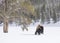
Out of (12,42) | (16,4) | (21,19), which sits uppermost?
(16,4)

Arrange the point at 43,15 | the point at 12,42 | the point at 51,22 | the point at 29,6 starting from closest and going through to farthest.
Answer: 1. the point at 12,42
2. the point at 29,6
3. the point at 43,15
4. the point at 51,22

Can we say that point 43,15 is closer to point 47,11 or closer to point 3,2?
point 47,11

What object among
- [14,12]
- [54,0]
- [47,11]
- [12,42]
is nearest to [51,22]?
[54,0]

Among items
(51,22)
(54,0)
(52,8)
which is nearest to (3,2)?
(52,8)

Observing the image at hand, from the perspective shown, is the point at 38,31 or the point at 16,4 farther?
the point at 16,4

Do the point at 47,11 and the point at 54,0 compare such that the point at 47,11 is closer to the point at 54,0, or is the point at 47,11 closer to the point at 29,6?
the point at 54,0

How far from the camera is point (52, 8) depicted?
3200 cm

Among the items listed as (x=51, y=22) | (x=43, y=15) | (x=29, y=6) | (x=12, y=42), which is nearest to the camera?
(x=12, y=42)

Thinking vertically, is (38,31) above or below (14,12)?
below

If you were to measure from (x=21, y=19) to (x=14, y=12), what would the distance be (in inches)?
38.0

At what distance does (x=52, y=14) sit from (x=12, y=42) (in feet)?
68.3

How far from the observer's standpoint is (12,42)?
482 inches

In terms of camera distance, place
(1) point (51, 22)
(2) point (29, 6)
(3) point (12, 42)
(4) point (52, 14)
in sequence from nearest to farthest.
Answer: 1. (3) point (12, 42)
2. (2) point (29, 6)
3. (4) point (52, 14)
4. (1) point (51, 22)

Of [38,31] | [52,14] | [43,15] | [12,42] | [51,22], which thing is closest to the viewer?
[12,42]
